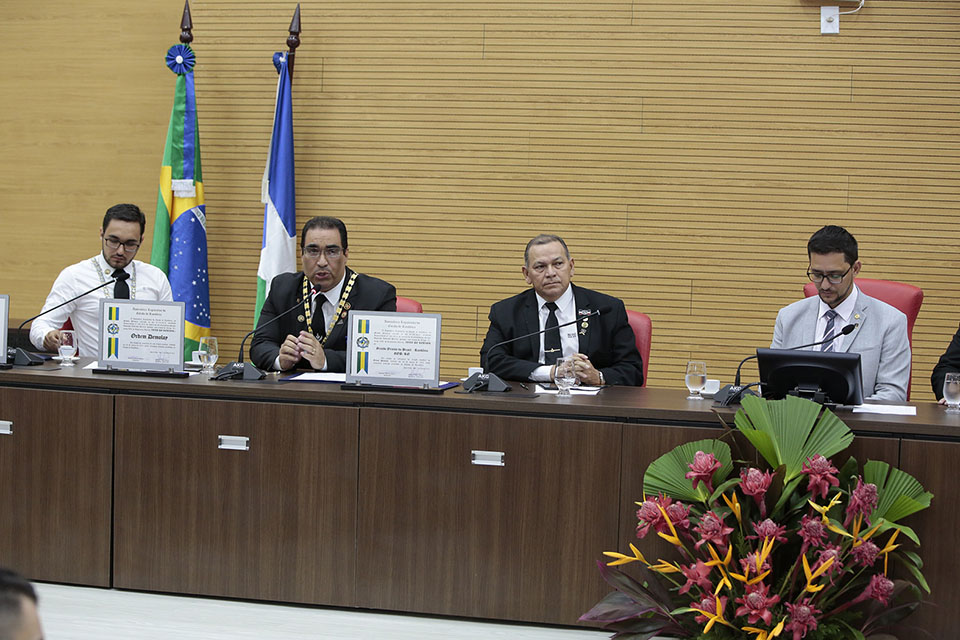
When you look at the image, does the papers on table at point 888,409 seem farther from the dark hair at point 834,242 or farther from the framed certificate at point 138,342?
the framed certificate at point 138,342

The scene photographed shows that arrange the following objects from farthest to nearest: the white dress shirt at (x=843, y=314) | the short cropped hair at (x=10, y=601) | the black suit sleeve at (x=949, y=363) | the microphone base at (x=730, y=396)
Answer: the black suit sleeve at (x=949, y=363), the white dress shirt at (x=843, y=314), the microphone base at (x=730, y=396), the short cropped hair at (x=10, y=601)

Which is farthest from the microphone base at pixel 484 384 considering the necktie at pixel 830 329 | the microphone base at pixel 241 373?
the necktie at pixel 830 329

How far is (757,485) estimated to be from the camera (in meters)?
2.40

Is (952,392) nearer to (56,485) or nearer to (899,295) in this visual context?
(899,295)

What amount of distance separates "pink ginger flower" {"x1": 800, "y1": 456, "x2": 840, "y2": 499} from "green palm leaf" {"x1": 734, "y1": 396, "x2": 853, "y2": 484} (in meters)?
0.05

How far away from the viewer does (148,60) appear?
5340mm

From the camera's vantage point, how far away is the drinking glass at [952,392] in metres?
2.89

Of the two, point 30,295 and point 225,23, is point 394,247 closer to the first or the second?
point 225,23

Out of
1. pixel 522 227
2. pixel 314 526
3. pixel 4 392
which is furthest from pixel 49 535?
pixel 522 227

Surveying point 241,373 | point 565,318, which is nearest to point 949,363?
point 565,318

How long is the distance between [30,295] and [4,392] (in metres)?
2.67

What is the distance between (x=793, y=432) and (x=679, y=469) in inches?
12.9

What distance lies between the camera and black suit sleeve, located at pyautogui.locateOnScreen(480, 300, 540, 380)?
11.6 feet

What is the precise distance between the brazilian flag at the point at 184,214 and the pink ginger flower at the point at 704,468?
10.6 feet
